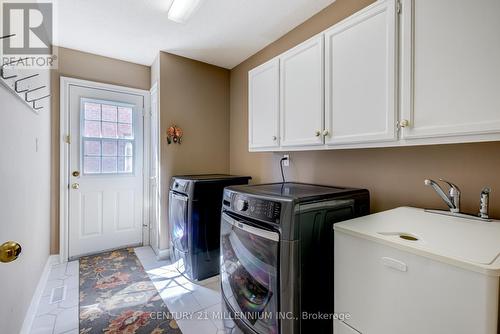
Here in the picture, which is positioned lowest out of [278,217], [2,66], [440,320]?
[440,320]

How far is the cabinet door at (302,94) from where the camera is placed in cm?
160

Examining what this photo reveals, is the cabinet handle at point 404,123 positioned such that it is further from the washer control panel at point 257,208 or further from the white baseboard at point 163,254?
the white baseboard at point 163,254

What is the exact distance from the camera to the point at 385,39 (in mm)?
1224

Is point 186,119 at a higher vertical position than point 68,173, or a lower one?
higher

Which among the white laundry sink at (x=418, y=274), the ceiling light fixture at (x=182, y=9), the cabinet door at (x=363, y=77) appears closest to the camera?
the white laundry sink at (x=418, y=274)

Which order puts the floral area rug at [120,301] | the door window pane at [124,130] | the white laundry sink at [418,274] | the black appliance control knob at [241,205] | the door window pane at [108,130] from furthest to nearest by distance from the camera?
the door window pane at [124,130], the door window pane at [108,130], the floral area rug at [120,301], the black appliance control knob at [241,205], the white laundry sink at [418,274]

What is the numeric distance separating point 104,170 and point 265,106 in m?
2.32

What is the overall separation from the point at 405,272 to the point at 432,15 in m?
1.12

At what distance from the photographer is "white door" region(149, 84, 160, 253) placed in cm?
294

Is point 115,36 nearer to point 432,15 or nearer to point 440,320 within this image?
point 432,15

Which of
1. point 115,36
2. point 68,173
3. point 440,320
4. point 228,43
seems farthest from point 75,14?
point 440,320

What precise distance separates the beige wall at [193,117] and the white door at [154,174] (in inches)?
5.5

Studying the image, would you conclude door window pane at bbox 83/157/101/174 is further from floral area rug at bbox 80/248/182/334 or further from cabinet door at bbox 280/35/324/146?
cabinet door at bbox 280/35/324/146

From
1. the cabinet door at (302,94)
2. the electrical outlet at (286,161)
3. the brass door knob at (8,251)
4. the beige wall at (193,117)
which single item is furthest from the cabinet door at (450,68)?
the beige wall at (193,117)
